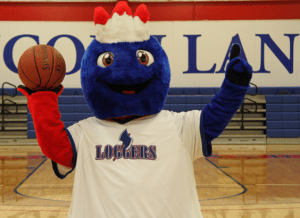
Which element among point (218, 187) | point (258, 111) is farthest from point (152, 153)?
point (258, 111)

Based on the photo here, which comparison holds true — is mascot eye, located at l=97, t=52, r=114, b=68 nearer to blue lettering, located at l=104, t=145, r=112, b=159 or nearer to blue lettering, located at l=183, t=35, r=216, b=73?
blue lettering, located at l=104, t=145, r=112, b=159

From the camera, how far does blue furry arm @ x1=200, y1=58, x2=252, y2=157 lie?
99cm

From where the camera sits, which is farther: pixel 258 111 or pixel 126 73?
pixel 258 111

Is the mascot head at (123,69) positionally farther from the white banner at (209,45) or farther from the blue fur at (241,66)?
the white banner at (209,45)

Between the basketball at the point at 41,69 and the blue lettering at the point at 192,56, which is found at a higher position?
the blue lettering at the point at 192,56

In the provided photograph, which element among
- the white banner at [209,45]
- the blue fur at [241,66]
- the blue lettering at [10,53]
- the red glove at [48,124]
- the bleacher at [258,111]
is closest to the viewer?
the blue fur at [241,66]

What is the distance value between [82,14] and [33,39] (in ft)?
4.30

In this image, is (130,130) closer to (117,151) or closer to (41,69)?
Result: (117,151)

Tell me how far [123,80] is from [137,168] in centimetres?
33

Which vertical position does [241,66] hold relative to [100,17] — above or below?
below

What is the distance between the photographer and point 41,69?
41.5 inches

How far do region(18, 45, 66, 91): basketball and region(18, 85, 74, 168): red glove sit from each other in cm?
3

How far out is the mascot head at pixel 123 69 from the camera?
1.12m

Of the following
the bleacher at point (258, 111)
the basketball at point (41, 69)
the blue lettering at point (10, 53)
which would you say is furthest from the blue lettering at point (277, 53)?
the basketball at point (41, 69)
